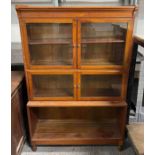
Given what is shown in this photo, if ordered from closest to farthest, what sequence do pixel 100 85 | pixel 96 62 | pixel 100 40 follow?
pixel 100 40 < pixel 96 62 < pixel 100 85

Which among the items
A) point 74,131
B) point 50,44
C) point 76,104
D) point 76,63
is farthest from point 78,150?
point 50,44

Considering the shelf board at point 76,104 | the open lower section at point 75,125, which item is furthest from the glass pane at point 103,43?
the open lower section at point 75,125

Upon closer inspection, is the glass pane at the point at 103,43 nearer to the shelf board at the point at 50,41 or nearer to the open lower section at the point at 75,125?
the shelf board at the point at 50,41

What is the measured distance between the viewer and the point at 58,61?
6.13ft

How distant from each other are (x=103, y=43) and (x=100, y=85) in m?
0.44

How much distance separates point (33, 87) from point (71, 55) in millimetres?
485

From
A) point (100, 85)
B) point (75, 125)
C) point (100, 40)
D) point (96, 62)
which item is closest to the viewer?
point (100, 40)

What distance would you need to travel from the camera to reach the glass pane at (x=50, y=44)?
1.74 meters

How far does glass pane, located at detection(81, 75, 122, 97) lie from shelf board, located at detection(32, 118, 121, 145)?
0.44 metres

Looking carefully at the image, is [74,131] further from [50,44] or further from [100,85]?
[50,44]

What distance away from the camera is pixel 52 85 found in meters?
2.03
